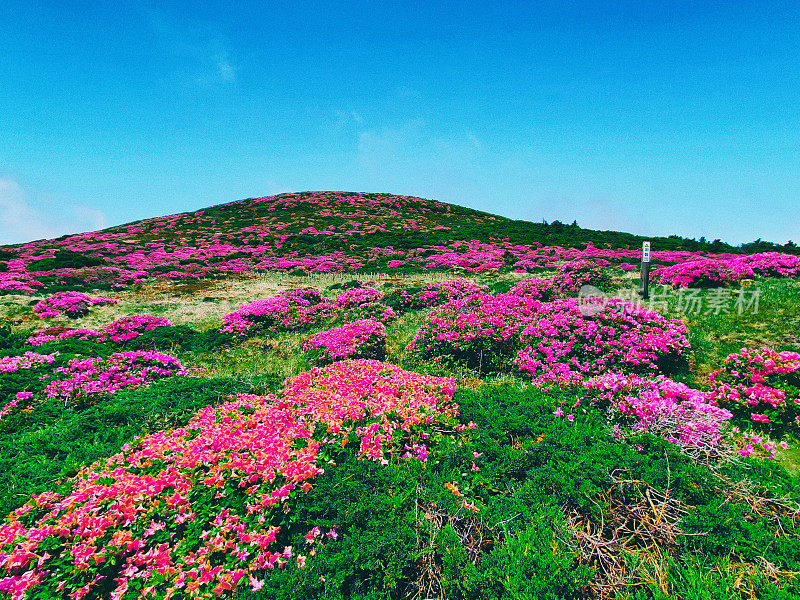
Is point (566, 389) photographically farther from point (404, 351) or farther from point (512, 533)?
point (404, 351)

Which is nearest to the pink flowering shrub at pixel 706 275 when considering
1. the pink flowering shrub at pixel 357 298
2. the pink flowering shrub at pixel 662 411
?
the pink flowering shrub at pixel 662 411

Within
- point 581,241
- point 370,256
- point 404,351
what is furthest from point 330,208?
point 404,351

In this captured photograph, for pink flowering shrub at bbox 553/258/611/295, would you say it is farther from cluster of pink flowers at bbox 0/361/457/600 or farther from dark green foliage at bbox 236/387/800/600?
cluster of pink flowers at bbox 0/361/457/600

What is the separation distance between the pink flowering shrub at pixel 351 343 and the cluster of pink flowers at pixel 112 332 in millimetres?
6447

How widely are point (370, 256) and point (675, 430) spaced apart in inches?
1112

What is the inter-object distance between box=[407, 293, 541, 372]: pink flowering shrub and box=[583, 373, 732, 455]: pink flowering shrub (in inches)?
127

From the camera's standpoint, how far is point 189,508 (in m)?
3.51

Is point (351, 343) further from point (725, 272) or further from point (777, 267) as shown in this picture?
point (777, 267)

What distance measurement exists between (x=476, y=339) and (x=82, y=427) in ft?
26.2

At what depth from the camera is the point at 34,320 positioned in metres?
14.8

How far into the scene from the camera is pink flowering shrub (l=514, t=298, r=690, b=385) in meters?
7.46

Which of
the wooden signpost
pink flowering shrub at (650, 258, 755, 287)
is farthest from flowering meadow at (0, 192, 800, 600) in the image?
pink flowering shrub at (650, 258, 755, 287)

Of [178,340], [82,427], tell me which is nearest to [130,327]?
[178,340]

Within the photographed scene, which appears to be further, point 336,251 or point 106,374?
point 336,251
